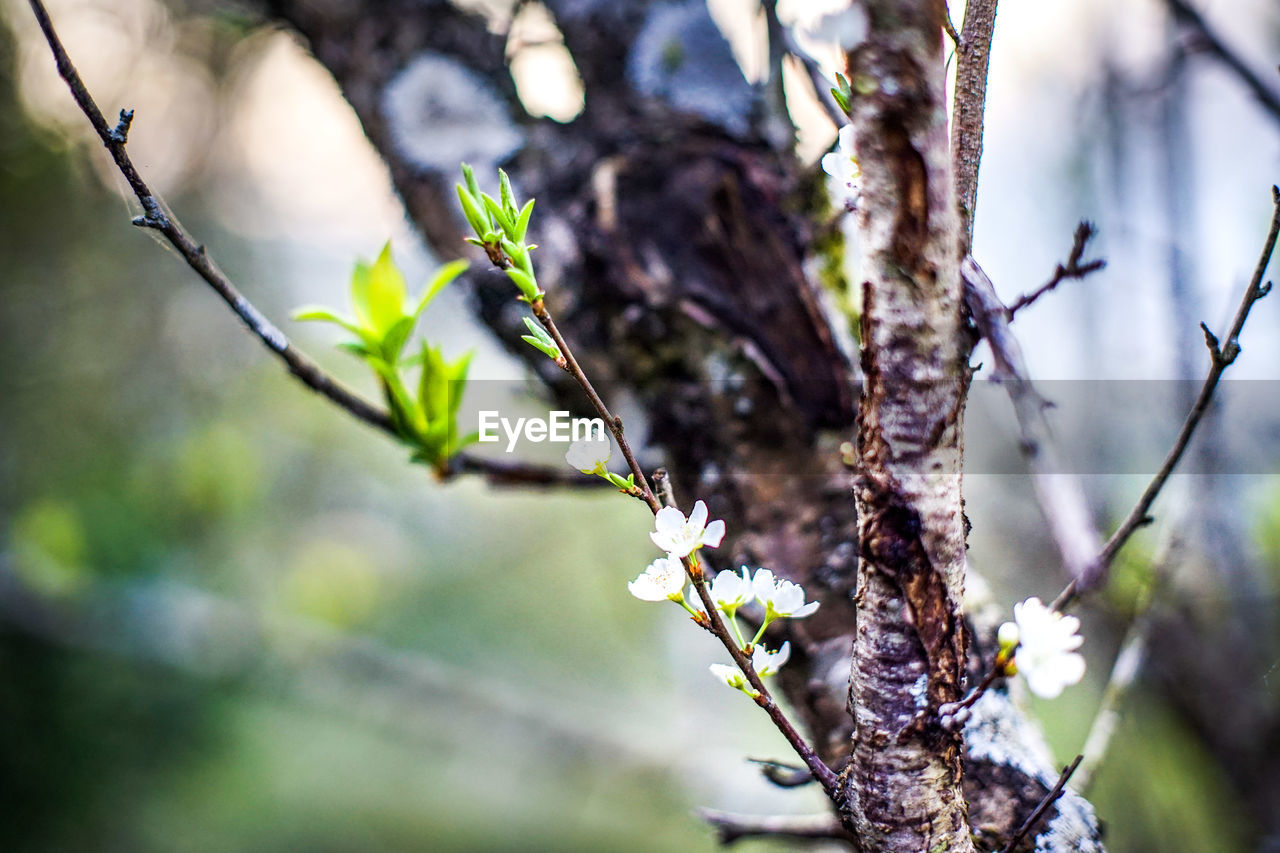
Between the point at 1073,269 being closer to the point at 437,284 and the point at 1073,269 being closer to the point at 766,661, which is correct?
the point at 766,661

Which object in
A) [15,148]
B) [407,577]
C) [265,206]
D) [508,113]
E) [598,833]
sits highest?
[265,206]

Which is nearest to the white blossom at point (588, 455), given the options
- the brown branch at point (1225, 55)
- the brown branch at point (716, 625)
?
the brown branch at point (716, 625)

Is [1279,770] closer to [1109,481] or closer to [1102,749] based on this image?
[1109,481]

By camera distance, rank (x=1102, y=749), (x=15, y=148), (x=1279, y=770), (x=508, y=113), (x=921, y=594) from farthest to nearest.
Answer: (x=15, y=148)
(x=1279, y=770)
(x=508, y=113)
(x=1102, y=749)
(x=921, y=594)

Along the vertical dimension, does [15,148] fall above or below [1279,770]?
above

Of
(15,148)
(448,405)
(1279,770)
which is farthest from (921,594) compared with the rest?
(15,148)

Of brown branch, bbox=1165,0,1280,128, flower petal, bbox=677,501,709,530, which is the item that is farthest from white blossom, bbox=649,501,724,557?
brown branch, bbox=1165,0,1280,128
